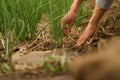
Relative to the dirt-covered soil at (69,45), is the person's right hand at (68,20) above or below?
Result: above

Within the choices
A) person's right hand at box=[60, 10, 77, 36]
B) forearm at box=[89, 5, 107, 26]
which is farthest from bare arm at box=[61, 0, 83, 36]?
forearm at box=[89, 5, 107, 26]

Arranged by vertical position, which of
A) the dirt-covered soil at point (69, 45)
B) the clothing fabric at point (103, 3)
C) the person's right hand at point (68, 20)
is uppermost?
the clothing fabric at point (103, 3)

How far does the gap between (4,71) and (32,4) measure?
1.39 m

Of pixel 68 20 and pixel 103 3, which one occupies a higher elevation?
pixel 103 3

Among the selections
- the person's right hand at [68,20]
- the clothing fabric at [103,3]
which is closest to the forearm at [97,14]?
the clothing fabric at [103,3]

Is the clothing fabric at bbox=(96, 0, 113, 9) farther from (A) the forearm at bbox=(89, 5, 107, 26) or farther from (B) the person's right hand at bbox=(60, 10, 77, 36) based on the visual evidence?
(B) the person's right hand at bbox=(60, 10, 77, 36)

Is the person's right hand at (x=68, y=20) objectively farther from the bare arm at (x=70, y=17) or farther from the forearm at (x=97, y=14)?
the forearm at (x=97, y=14)

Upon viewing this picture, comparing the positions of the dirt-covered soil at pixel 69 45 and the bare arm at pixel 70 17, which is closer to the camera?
the dirt-covered soil at pixel 69 45

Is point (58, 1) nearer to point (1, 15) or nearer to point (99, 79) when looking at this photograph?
point (1, 15)

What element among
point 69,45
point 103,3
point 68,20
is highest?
point 103,3

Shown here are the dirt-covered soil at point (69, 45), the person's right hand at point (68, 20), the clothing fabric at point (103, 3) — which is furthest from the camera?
the person's right hand at point (68, 20)

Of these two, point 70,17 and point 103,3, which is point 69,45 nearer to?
point 70,17

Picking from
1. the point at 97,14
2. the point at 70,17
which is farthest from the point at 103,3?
the point at 70,17

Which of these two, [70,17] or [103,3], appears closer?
[103,3]
